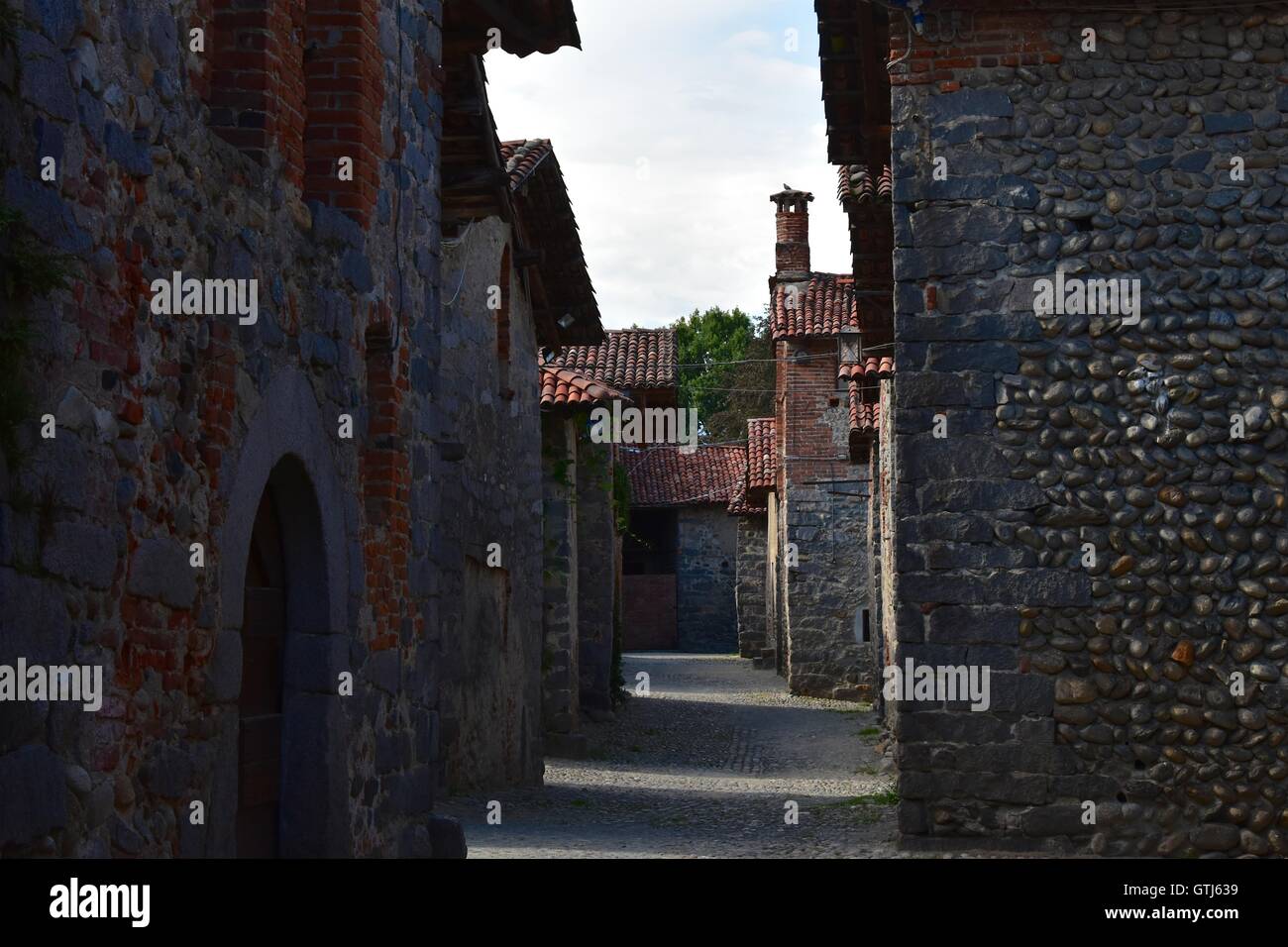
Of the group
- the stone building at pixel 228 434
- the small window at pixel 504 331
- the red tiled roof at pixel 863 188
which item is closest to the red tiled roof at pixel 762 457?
the small window at pixel 504 331

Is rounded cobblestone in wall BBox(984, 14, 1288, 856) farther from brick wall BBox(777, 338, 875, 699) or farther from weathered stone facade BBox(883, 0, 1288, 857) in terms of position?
brick wall BBox(777, 338, 875, 699)

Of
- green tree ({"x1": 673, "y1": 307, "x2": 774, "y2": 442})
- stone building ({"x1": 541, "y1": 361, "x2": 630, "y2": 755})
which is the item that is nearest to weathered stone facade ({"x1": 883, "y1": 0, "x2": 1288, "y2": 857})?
stone building ({"x1": 541, "y1": 361, "x2": 630, "y2": 755})

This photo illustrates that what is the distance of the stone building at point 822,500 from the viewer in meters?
21.6

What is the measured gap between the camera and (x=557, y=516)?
15.4 metres

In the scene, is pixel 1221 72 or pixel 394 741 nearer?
pixel 394 741

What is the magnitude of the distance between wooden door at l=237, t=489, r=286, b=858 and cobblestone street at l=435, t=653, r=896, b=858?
108 inches

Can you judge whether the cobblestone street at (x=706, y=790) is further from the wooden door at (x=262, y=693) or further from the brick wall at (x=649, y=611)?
the brick wall at (x=649, y=611)

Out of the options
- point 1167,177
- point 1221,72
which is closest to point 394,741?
point 1167,177

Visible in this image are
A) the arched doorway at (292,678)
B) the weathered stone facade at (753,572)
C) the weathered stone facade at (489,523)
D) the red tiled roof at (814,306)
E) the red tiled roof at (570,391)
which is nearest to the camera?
the arched doorway at (292,678)

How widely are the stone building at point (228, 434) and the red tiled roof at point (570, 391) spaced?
25.0ft

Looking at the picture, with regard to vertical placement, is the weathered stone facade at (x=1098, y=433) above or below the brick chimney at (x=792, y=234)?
below

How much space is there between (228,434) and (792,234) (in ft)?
66.0
